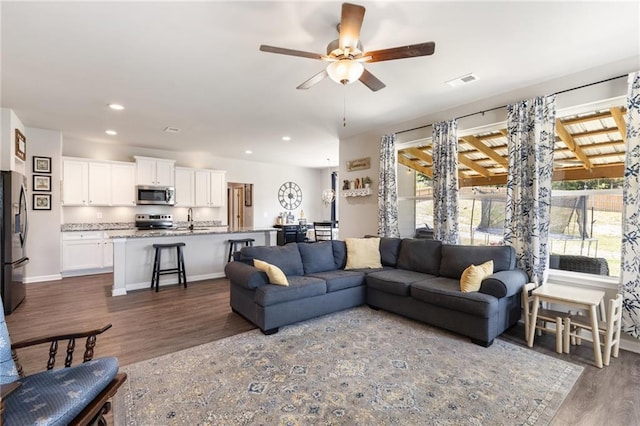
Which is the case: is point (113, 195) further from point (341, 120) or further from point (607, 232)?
point (607, 232)

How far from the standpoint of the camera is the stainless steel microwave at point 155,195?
6.70 m

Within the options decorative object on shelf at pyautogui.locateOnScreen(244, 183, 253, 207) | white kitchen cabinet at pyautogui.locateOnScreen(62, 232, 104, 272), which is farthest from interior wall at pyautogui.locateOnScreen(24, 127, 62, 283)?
decorative object on shelf at pyautogui.locateOnScreen(244, 183, 253, 207)

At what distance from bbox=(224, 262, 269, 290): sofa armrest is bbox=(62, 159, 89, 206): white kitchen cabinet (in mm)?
4596

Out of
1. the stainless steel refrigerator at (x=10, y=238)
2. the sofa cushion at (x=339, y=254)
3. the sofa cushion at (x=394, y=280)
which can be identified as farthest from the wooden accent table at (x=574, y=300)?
the stainless steel refrigerator at (x=10, y=238)

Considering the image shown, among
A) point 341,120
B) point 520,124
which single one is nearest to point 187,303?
point 341,120

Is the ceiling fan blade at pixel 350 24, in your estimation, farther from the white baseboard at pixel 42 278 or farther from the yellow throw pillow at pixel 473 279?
the white baseboard at pixel 42 278

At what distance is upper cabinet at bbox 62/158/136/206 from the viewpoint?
600 centimetres

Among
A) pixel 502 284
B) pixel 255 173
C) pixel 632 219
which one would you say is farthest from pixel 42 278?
pixel 632 219

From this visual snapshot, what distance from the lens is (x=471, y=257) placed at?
3668 millimetres

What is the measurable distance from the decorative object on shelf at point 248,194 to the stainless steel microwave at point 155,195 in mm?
2411

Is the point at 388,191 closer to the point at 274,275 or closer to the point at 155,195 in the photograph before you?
the point at 274,275

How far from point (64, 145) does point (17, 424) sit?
6.89 meters

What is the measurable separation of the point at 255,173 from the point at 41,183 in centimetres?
480

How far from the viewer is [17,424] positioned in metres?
1.15
